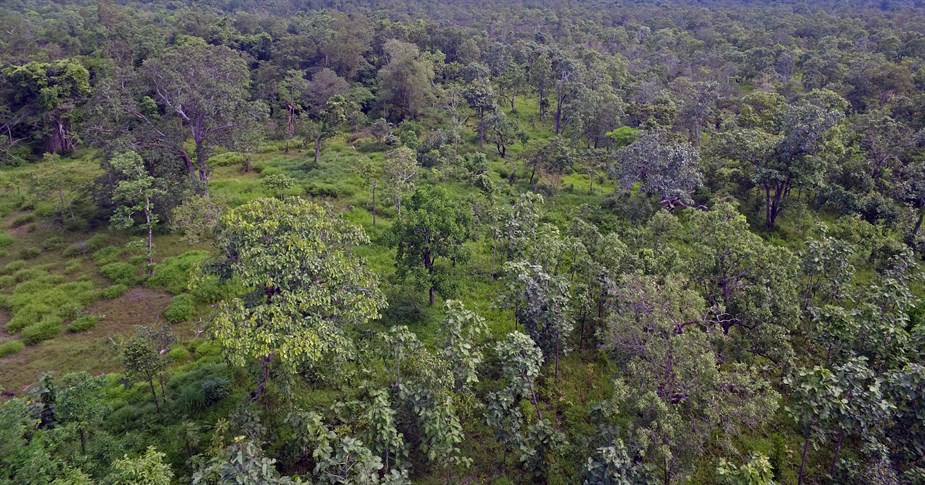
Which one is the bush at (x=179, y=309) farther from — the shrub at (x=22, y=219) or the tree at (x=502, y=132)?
the tree at (x=502, y=132)

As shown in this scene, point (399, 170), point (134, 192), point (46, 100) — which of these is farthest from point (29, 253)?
point (399, 170)

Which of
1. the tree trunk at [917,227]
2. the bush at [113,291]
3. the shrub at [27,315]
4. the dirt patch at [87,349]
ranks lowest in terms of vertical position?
the dirt patch at [87,349]

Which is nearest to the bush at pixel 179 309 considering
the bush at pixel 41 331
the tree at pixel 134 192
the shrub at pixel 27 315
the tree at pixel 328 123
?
the tree at pixel 134 192

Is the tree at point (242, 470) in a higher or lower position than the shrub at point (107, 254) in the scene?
higher

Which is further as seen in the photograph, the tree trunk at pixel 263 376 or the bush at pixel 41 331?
the bush at pixel 41 331

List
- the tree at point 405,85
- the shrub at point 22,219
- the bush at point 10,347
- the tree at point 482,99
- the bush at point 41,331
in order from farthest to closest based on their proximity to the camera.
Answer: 1. the tree at point 405,85
2. the tree at point 482,99
3. the shrub at point 22,219
4. the bush at point 41,331
5. the bush at point 10,347

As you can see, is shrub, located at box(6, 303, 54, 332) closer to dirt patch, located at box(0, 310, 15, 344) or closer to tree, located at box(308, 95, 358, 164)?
dirt patch, located at box(0, 310, 15, 344)

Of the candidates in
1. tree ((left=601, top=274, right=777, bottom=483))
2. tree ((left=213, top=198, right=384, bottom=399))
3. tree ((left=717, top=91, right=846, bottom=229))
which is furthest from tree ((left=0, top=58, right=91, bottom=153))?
tree ((left=717, top=91, right=846, bottom=229))

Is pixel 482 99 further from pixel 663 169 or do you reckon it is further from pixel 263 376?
pixel 263 376
